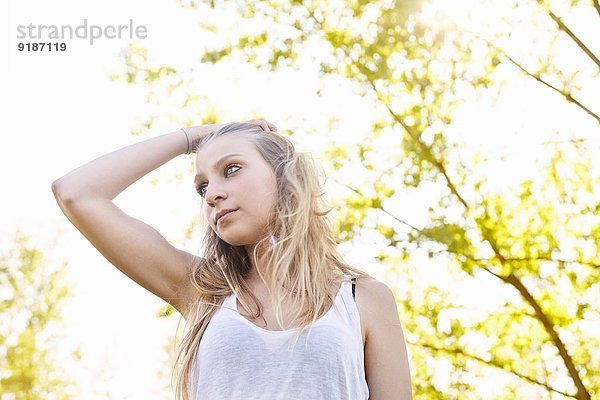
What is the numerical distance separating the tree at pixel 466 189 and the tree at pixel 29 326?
22.6 feet

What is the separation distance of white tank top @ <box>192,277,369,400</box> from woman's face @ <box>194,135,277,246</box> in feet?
0.78

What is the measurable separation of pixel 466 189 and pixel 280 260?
8.51 feet

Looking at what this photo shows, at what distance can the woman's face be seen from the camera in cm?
207

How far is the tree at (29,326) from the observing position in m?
10.6

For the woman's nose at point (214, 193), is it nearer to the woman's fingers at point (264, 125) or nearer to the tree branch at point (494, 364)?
the woman's fingers at point (264, 125)

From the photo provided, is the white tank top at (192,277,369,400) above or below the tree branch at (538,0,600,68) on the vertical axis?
below

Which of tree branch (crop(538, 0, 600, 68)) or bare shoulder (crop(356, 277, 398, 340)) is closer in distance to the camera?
bare shoulder (crop(356, 277, 398, 340))

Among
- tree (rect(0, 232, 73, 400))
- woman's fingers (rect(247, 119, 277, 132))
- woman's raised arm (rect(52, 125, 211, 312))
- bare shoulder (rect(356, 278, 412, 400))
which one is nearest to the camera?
bare shoulder (rect(356, 278, 412, 400))

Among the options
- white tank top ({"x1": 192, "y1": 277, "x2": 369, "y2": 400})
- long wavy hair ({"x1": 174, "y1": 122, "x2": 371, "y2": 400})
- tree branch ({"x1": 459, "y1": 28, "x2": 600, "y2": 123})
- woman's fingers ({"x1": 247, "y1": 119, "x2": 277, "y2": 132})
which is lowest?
white tank top ({"x1": 192, "y1": 277, "x2": 369, "y2": 400})

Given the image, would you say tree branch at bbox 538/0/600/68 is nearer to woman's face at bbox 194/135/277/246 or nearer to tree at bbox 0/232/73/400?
woman's face at bbox 194/135/277/246

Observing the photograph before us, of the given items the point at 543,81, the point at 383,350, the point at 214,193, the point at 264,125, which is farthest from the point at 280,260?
the point at 543,81

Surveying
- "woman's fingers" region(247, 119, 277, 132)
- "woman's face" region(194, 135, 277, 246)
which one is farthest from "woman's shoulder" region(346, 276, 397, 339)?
"woman's fingers" region(247, 119, 277, 132)

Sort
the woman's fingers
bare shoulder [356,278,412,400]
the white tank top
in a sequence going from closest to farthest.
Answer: the white tank top → bare shoulder [356,278,412,400] → the woman's fingers

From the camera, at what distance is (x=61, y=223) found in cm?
1113
